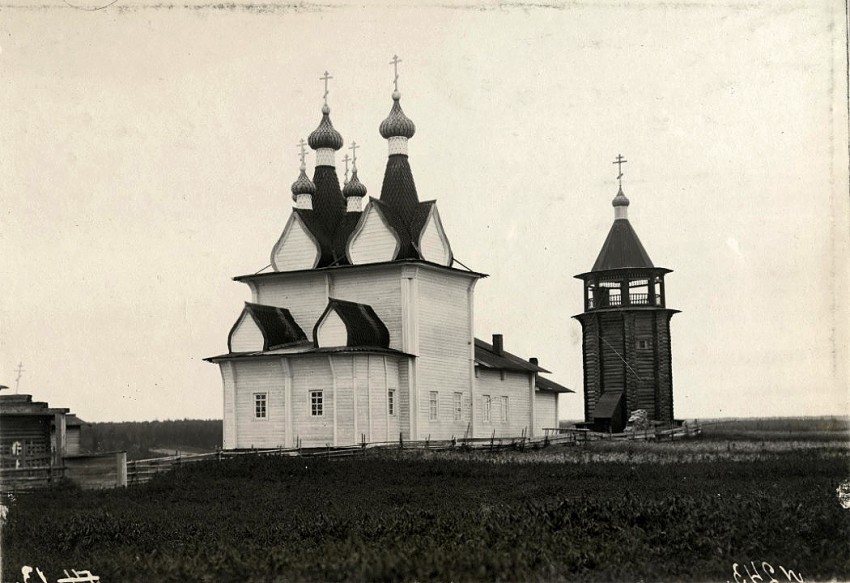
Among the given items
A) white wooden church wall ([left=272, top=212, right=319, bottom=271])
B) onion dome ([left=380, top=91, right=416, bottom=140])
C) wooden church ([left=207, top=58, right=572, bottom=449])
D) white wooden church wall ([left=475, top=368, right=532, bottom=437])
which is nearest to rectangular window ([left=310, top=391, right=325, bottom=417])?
wooden church ([left=207, top=58, right=572, bottom=449])

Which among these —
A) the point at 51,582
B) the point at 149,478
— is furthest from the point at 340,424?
the point at 51,582

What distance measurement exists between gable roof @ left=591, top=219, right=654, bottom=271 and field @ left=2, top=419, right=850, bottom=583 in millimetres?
24720

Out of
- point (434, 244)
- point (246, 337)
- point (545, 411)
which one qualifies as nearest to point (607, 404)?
point (545, 411)

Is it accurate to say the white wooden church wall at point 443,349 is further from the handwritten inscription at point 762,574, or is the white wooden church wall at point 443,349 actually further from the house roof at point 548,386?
the handwritten inscription at point 762,574

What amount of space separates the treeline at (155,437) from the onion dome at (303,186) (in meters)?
20.9

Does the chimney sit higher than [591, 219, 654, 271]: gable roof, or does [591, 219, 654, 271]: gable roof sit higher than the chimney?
[591, 219, 654, 271]: gable roof

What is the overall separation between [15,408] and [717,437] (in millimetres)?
28651

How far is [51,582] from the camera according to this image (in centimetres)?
1332

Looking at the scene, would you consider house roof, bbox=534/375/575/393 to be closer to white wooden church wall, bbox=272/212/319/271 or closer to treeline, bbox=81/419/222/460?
white wooden church wall, bbox=272/212/319/271

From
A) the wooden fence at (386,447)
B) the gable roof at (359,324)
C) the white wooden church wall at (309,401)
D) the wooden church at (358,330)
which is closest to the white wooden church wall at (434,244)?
the wooden church at (358,330)

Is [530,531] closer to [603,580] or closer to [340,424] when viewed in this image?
[603,580]

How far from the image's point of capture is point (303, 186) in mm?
41750

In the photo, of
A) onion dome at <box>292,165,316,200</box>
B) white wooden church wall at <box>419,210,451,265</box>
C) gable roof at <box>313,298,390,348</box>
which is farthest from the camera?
onion dome at <box>292,165,316,200</box>

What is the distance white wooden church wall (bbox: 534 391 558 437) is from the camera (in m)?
48.0
